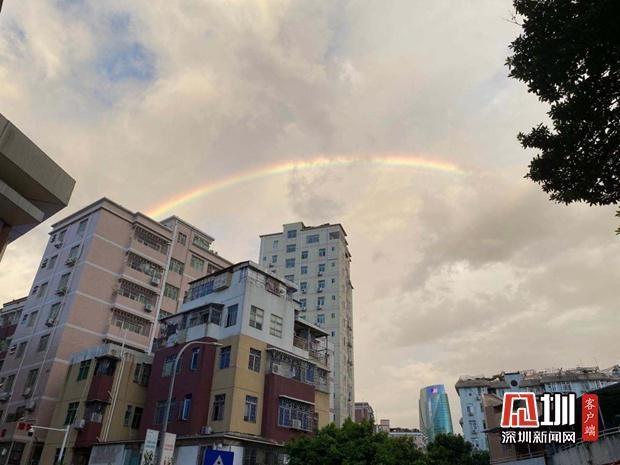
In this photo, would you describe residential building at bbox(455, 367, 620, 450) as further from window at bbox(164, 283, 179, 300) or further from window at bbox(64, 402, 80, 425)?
window at bbox(64, 402, 80, 425)

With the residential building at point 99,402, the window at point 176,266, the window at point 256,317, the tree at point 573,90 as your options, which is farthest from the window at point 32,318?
the tree at point 573,90

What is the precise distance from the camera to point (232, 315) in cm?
3481

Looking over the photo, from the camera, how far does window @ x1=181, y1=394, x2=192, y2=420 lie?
105 ft

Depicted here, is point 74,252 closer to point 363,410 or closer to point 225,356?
point 225,356

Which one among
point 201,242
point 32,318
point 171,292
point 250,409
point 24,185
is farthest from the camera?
point 201,242

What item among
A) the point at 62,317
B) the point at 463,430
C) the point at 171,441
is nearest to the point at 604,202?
the point at 171,441

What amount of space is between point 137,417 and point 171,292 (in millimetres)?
17284

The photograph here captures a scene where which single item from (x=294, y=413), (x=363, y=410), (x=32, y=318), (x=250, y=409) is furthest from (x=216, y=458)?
(x=363, y=410)

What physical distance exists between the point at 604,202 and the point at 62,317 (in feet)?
146

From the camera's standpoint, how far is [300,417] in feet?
115

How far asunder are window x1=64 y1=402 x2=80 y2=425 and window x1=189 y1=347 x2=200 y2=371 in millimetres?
10971

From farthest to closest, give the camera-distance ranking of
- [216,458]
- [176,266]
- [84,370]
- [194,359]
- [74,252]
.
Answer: [176,266] → [74,252] → [84,370] → [194,359] → [216,458]

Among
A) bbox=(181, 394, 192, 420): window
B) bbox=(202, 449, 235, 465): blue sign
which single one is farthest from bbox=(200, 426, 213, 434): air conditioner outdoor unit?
bbox=(202, 449, 235, 465): blue sign

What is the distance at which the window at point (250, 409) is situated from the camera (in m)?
31.4
